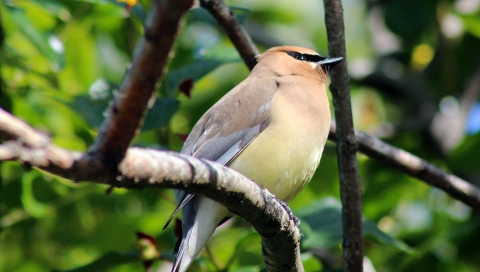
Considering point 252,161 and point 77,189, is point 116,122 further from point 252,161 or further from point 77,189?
point 77,189

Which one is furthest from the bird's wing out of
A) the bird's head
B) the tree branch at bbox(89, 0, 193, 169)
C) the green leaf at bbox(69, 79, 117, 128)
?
the tree branch at bbox(89, 0, 193, 169)

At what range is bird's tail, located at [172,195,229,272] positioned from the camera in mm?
3309

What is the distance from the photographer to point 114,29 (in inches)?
199

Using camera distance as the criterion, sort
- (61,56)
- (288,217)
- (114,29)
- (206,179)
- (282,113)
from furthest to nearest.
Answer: (114,29), (61,56), (282,113), (288,217), (206,179)

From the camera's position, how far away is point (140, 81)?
158 cm

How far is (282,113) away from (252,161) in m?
0.34

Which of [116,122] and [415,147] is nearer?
[116,122]

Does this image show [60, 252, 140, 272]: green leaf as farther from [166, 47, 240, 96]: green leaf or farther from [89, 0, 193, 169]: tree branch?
[89, 0, 193, 169]: tree branch

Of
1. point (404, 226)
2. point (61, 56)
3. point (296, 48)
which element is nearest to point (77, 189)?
point (61, 56)

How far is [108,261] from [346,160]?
4.41 feet

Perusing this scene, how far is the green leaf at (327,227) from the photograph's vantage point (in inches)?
141

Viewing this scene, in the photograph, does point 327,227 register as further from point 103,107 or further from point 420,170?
point 103,107

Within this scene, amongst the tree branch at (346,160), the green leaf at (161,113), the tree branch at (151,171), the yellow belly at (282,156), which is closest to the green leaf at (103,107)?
the green leaf at (161,113)

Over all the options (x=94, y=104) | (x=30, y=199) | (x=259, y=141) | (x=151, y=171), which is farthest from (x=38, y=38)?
(x=151, y=171)
